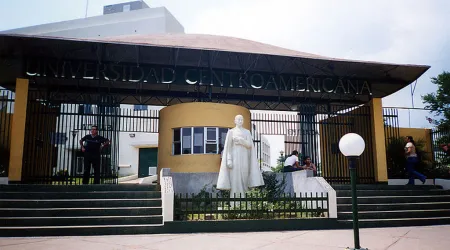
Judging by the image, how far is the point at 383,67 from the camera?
1543cm

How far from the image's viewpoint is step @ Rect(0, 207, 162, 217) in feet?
28.9

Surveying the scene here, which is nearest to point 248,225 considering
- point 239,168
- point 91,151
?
point 239,168

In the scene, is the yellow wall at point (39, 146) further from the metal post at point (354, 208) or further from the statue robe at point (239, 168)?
the metal post at point (354, 208)

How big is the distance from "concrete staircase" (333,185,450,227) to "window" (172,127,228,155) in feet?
15.8

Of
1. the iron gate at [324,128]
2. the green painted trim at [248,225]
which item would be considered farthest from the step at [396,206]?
the iron gate at [324,128]

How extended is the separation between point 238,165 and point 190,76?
660 cm

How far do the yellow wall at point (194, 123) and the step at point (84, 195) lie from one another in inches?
156

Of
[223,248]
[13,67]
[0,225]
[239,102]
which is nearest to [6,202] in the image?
[0,225]

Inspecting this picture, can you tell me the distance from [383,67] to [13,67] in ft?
50.2

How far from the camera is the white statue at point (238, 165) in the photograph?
10266 millimetres

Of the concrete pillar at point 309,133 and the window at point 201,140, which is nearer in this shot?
the window at point 201,140

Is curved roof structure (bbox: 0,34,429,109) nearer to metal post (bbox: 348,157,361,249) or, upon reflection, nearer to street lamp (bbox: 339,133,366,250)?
street lamp (bbox: 339,133,366,250)

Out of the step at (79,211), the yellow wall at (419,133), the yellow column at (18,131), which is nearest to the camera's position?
the step at (79,211)

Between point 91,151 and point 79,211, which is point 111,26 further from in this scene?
point 79,211
